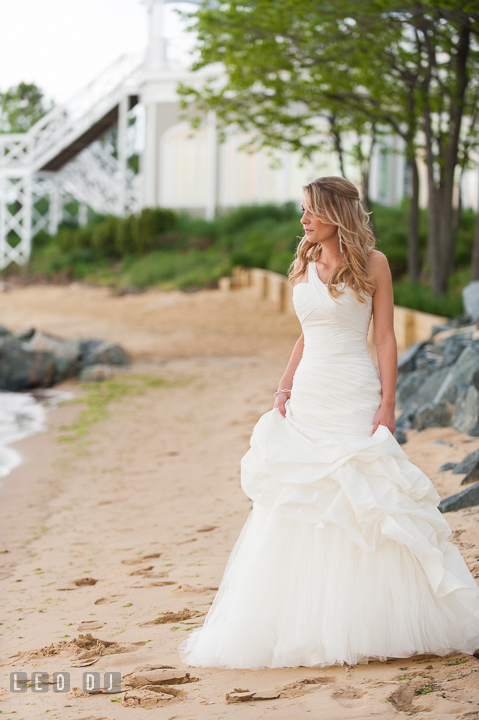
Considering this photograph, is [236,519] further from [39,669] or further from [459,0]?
[459,0]

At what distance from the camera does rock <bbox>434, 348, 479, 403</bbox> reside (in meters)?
6.43

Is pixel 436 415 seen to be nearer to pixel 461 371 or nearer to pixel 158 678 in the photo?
pixel 461 371

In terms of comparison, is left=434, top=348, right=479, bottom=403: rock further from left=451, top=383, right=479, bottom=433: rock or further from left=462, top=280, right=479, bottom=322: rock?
left=462, top=280, right=479, bottom=322: rock

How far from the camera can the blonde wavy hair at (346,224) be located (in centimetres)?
301

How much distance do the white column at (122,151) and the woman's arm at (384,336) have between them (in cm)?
2250

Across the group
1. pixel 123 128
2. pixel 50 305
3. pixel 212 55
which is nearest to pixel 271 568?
pixel 212 55

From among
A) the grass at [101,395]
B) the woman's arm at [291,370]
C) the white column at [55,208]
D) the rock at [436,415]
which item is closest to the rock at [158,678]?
the woman's arm at [291,370]

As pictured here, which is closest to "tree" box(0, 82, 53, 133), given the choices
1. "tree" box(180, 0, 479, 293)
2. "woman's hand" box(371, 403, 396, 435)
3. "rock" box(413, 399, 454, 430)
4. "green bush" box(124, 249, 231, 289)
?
"green bush" box(124, 249, 231, 289)

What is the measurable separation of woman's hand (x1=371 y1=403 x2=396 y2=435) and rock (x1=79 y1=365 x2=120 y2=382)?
30.2 feet

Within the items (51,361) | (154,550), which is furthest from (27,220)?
(154,550)

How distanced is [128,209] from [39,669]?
967 inches

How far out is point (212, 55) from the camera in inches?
510

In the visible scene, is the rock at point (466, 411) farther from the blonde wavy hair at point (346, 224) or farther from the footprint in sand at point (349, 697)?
the footprint in sand at point (349, 697)

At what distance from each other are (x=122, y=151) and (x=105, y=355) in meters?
13.8
